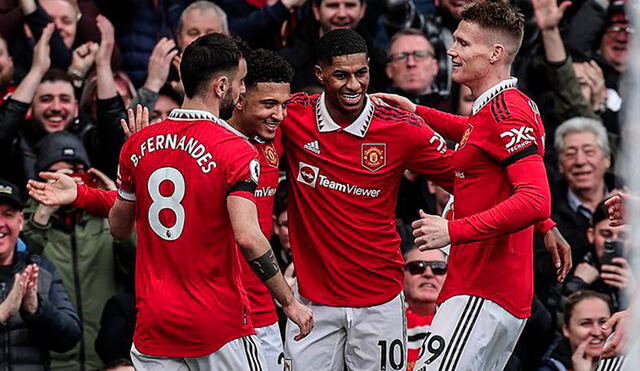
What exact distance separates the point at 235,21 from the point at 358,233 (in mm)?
4647

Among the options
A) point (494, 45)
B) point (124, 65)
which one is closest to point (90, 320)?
point (124, 65)

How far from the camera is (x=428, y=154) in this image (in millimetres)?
7180

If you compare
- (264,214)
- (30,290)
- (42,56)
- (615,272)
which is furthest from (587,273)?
(42,56)

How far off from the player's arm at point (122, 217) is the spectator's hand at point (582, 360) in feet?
12.4

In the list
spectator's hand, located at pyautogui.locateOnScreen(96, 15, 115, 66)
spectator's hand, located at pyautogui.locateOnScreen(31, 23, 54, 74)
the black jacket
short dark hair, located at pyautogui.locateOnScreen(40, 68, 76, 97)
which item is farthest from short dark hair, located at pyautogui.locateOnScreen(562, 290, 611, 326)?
spectator's hand, located at pyautogui.locateOnScreen(31, 23, 54, 74)

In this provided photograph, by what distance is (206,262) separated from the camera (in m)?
5.84

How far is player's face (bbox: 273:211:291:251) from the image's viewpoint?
9.00 metres

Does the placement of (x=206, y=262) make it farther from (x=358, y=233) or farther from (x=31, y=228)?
(x=31, y=228)

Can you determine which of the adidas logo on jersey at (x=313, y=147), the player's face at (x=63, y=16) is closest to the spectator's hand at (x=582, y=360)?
the adidas logo on jersey at (x=313, y=147)

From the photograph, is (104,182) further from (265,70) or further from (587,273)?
(587,273)

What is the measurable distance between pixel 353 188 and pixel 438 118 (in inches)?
32.1

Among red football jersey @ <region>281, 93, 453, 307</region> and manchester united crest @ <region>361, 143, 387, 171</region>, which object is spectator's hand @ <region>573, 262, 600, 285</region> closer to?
red football jersey @ <region>281, 93, 453, 307</region>

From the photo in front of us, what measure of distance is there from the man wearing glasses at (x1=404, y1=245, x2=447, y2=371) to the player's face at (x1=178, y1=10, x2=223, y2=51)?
2823 mm

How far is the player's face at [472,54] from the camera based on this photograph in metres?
6.49
